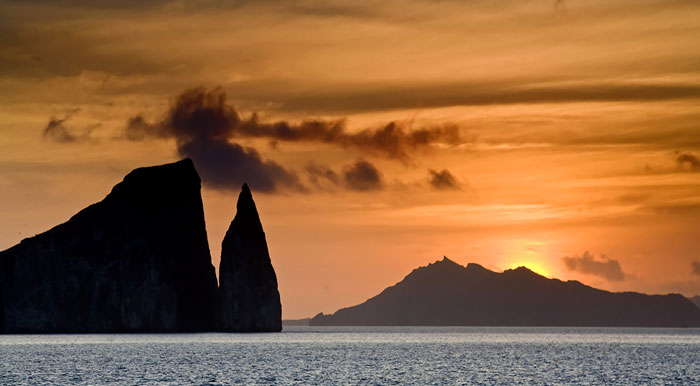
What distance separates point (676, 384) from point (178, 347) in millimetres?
104914

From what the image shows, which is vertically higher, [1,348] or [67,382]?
[1,348]

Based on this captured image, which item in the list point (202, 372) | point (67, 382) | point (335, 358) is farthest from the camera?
point (335, 358)

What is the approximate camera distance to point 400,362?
144 metres

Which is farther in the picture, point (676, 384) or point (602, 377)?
point (602, 377)

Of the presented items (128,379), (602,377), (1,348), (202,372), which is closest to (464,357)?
(602,377)

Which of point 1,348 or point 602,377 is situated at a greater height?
point 1,348

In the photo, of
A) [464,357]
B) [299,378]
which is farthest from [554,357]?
[299,378]

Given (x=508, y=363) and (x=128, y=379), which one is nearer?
(x=128, y=379)

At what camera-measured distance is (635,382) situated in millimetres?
108750

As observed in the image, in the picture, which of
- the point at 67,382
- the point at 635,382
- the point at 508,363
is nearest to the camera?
the point at 67,382

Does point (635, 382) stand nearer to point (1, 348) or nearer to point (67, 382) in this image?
point (67, 382)

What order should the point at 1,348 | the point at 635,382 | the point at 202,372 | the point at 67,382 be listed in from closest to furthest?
the point at 67,382, the point at 635,382, the point at 202,372, the point at 1,348

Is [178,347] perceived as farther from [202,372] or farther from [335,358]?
[202,372]

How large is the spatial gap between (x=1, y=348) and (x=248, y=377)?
87306 mm
